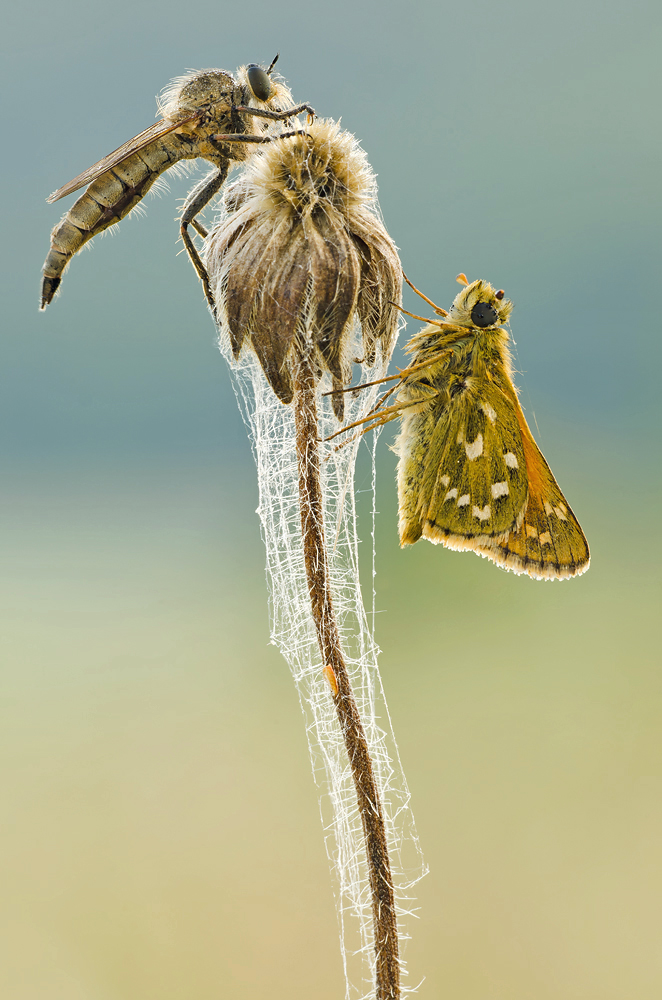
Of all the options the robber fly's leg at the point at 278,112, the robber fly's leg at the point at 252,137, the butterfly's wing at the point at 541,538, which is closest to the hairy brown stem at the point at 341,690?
the robber fly's leg at the point at 252,137

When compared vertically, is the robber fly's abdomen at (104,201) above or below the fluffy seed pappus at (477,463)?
above

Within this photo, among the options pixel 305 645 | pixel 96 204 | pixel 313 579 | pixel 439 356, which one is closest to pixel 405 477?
pixel 439 356

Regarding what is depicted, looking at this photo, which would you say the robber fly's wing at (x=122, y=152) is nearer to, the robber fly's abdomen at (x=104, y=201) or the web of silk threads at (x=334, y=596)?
the robber fly's abdomen at (x=104, y=201)

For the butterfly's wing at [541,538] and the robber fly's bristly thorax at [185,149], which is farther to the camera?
the butterfly's wing at [541,538]

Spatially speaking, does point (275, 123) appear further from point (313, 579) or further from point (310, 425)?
point (313, 579)

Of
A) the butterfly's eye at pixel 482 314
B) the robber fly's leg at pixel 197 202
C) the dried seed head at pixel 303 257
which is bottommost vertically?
the dried seed head at pixel 303 257

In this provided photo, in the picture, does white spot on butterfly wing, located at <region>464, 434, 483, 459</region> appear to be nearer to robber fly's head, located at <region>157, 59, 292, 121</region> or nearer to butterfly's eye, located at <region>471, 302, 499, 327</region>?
butterfly's eye, located at <region>471, 302, 499, 327</region>

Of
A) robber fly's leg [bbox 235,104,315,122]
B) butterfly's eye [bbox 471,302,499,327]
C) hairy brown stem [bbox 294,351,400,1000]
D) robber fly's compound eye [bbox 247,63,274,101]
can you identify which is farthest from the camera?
butterfly's eye [bbox 471,302,499,327]

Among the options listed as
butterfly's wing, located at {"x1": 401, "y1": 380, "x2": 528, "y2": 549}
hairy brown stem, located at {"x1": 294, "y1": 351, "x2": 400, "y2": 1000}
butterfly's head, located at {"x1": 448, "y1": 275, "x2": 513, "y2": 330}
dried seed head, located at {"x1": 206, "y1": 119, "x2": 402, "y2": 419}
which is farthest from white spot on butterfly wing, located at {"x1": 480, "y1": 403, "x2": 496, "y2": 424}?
hairy brown stem, located at {"x1": 294, "y1": 351, "x2": 400, "y2": 1000}
